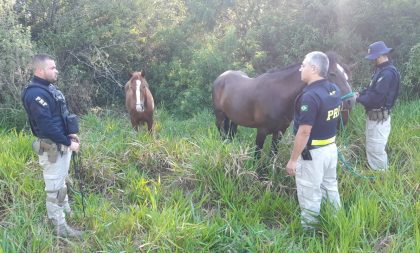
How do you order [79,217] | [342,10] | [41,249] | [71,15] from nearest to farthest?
[41,249]
[79,217]
[342,10]
[71,15]

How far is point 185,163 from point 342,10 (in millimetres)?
5834

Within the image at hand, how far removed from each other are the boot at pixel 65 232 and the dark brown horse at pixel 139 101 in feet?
9.57

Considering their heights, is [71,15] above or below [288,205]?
above

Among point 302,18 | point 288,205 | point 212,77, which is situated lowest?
point 288,205

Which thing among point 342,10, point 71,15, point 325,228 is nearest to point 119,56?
point 71,15

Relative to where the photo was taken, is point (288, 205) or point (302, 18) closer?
point (288, 205)

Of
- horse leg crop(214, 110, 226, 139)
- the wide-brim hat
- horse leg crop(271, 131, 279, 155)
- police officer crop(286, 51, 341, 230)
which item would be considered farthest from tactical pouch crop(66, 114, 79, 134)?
the wide-brim hat

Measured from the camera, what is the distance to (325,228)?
3805mm

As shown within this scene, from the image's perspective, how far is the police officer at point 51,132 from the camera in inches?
145

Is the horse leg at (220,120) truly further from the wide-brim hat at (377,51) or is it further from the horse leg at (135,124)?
the wide-brim hat at (377,51)

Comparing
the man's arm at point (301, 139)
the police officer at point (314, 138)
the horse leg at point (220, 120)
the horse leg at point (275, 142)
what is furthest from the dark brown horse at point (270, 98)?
the man's arm at point (301, 139)

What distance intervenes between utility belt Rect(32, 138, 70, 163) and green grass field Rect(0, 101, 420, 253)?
71 centimetres

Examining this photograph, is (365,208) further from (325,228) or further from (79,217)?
(79,217)

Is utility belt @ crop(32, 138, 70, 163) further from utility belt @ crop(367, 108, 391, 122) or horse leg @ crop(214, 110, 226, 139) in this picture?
utility belt @ crop(367, 108, 391, 122)
